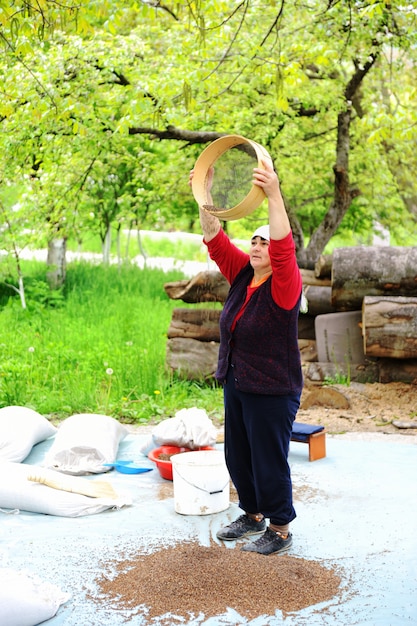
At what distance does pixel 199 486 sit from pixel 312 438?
50.9 inches

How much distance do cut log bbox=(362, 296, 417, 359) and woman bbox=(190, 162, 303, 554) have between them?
3.65m

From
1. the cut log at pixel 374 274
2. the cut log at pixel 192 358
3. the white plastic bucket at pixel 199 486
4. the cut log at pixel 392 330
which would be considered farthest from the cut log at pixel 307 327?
the white plastic bucket at pixel 199 486

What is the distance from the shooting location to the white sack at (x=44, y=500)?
427cm

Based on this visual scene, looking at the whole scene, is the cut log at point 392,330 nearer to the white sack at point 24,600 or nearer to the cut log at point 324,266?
the cut log at point 324,266

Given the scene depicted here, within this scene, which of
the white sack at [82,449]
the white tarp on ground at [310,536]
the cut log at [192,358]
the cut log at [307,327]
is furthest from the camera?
the cut log at [307,327]

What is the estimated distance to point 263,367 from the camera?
140 inches

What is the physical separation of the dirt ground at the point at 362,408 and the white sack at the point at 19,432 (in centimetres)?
222

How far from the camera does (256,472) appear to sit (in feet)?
12.0

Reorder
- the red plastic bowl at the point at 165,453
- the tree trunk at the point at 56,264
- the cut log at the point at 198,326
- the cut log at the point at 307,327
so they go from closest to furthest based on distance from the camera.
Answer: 1. the red plastic bowl at the point at 165,453
2. the cut log at the point at 198,326
3. the cut log at the point at 307,327
4. the tree trunk at the point at 56,264

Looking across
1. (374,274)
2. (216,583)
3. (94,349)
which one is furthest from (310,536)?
(94,349)

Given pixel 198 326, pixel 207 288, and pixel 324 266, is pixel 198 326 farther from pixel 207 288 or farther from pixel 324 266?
pixel 324 266

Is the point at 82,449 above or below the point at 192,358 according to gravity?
below

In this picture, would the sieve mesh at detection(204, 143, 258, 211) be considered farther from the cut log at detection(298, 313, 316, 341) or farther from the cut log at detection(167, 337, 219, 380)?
the cut log at detection(298, 313, 316, 341)

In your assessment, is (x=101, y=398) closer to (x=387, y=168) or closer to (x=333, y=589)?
(x=333, y=589)
